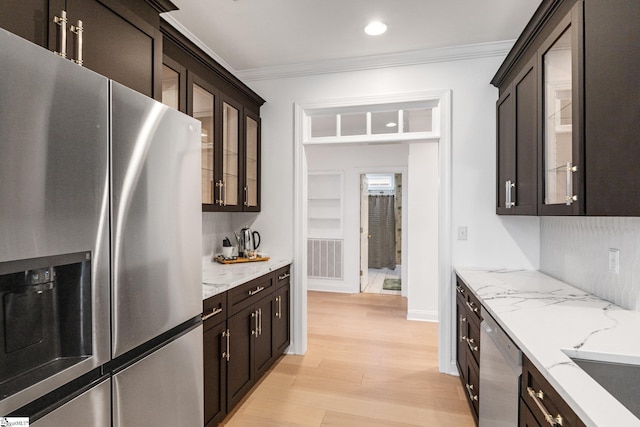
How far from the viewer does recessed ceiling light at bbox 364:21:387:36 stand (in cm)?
243

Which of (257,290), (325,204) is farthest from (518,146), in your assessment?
(325,204)

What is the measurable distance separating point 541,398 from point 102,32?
7.00 ft

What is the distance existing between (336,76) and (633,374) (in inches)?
112

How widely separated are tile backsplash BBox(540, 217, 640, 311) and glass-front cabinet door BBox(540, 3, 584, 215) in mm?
341

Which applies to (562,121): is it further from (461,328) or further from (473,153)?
(461,328)

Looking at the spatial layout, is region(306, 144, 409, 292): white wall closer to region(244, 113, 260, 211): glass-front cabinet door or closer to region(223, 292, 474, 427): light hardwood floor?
region(223, 292, 474, 427): light hardwood floor

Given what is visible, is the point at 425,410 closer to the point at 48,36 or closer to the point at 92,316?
the point at 92,316

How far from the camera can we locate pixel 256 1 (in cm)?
218

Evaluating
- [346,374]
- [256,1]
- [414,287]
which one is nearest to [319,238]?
[414,287]

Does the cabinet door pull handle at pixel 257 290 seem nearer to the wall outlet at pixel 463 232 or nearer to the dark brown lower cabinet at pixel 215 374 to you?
the dark brown lower cabinet at pixel 215 374

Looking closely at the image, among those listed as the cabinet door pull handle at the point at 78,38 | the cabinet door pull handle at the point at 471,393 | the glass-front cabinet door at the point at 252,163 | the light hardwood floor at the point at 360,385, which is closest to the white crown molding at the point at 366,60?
the glass-front cabinet door at the point at 252,163

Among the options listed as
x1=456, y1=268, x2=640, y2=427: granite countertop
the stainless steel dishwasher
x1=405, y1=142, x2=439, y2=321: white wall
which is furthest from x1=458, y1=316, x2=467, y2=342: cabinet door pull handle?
x1=405, y1=142, x2=439, y2=321: white wall

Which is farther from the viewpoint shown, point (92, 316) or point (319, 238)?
→ point (319, 238)

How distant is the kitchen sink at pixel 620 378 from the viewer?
109cm
